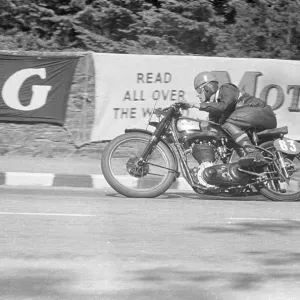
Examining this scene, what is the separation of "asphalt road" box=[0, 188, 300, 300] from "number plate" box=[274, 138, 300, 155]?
0.58m

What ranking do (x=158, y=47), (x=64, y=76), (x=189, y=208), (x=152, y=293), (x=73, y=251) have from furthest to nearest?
(x=158, y=47), (x=64, y=76), (x=189, y=208), (x=73, y=251), (x=152, y=293)

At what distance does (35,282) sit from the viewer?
5367 millimetres

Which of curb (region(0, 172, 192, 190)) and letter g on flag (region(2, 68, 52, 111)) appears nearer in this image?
curb (region(0, 172, 192, 190))

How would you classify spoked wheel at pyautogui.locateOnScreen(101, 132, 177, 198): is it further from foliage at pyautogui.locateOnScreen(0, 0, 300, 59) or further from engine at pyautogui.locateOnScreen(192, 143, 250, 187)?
foliage at pyautogui.locateOnScreen(0, 0, 300, 59)

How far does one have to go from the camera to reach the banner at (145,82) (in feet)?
40.8

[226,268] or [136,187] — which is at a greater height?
[226,268]

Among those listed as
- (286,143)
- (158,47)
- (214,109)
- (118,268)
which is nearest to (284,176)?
(286,143)

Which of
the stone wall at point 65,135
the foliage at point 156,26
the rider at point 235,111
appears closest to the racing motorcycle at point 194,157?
the rider at point 235,111

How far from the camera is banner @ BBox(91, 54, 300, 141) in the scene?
490 inches

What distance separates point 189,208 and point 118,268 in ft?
9.62

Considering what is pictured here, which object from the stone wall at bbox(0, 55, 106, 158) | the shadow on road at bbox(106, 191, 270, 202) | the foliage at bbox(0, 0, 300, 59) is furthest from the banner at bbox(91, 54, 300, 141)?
the shadow on road at bbox(106, 191, 270, 202)

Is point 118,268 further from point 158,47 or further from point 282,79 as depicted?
point 158,47

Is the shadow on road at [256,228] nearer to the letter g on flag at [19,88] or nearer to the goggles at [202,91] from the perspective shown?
the goggles at [202,91]

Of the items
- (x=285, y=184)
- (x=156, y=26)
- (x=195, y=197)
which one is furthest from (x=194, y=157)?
(x=156, y=26)
